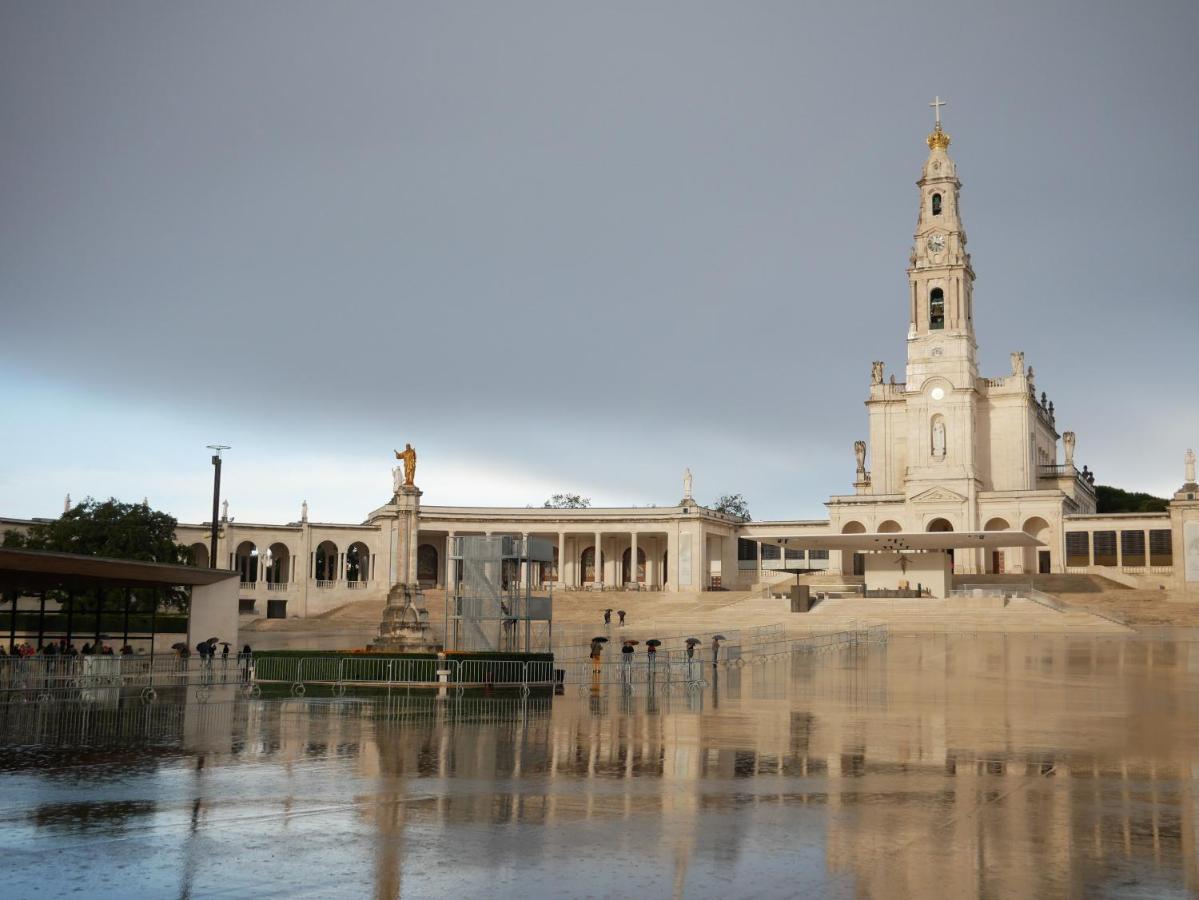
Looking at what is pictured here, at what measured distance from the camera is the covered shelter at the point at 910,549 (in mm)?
67438

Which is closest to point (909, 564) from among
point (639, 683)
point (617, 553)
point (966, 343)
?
point (966, 343)

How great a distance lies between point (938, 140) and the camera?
308 ft

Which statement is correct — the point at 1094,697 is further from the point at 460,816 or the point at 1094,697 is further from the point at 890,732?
the point at 460,816

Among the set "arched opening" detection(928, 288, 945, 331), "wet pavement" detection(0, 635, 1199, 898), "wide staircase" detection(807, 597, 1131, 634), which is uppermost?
"arched opening" detection(928, 288, 945, 331)

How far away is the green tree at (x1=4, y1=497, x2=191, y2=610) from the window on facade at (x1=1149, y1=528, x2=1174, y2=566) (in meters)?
62.9

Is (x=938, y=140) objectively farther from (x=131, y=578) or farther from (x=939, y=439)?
(x=131, y=578)

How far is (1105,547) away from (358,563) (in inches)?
2342

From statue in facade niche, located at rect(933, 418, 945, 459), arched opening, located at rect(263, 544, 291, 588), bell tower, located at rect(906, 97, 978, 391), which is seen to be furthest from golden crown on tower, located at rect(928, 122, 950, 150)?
arched opening, located at rect(263, 544, 291, 588)

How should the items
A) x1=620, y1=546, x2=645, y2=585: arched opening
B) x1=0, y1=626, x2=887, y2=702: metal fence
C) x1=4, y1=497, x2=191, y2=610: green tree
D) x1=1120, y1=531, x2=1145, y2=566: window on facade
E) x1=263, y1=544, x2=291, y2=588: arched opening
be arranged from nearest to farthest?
x1=0, y1=626, x2=887, y2=702: metal fence < x1=4, y1=497, x2=191, y2=610: green tree < x1=1120, y1=531, x2=1145, y2=566: window on facade < x1=263, y1=544, x2=291, y2=588: arched opening < x1=620, y1=546, x2=645, y2=585: arched opening

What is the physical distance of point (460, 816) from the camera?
12.0m

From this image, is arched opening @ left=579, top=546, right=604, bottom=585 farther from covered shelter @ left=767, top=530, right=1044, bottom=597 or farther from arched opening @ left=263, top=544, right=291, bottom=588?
covered shelter @ left=767, top=530, right=1044, bottom=597

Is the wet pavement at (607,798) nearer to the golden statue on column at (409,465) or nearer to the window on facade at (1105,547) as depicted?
the golden statue on column at (409,465)

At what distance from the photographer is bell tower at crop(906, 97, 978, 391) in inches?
3602

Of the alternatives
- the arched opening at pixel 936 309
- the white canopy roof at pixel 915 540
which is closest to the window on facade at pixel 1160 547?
the white canopy roof at pixel 915 540
